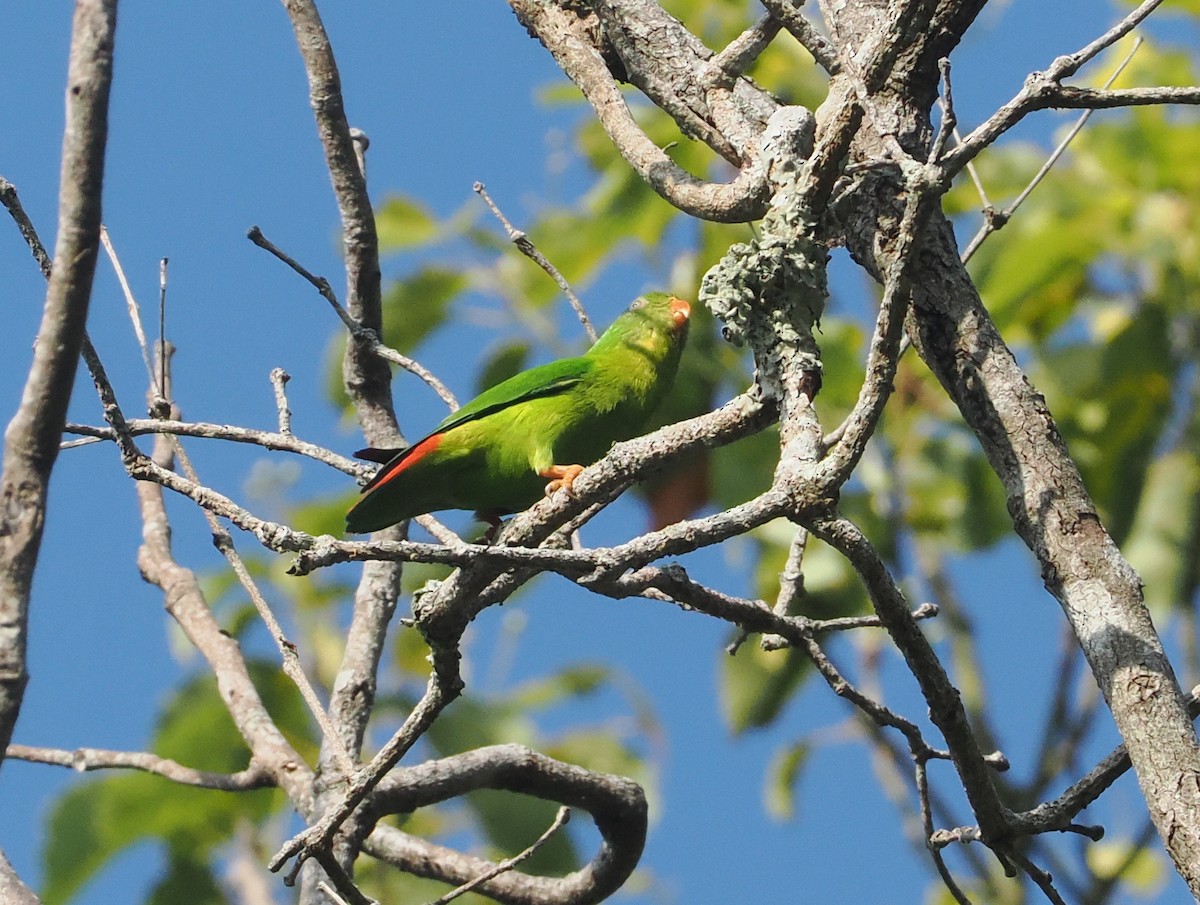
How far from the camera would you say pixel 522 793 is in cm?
427

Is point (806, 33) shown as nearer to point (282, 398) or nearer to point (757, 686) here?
point (282, 398)

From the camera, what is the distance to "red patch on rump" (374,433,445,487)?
412cm

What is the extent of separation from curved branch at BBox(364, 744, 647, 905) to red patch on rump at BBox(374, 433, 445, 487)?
2.82 ft

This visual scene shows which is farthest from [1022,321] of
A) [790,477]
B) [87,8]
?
[87,8]

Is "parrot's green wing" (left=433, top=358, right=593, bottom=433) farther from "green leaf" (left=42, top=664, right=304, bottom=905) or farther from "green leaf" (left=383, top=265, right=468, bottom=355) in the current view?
"green leaf" (left=383, top=265, right=468, bottom=355)

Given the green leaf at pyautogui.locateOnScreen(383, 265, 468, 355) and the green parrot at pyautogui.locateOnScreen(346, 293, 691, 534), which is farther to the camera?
the green leaf at pyautogui.locateOnScreen(383, 265, 468, 355)

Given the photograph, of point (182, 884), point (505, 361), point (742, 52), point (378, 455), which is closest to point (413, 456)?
point (378, 455)

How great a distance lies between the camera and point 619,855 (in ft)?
13.9

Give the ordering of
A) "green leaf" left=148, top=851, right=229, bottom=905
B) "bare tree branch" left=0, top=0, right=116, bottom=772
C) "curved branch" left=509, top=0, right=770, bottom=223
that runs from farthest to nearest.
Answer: "green leaf" left=148, top=851, right=229, bottom=905
"curved branch" left=509, top=0, right=770, bottom=223
"bare tree branch" left=0, top=0, right=116, bottom=772

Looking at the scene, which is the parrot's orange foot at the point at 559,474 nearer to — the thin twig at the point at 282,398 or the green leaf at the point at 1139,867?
the thin twig at the point at 282,398

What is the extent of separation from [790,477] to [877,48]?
0.94 metres

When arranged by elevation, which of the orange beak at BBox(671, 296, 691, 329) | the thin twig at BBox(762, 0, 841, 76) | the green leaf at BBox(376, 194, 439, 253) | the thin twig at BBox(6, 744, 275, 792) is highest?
the green leaf at BBox(376, 194, 439, 253)

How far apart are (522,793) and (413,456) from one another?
110cm

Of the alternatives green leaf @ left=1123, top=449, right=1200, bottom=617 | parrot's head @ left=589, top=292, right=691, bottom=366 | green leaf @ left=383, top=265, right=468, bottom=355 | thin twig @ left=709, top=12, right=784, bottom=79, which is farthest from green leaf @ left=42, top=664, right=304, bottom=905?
green leaf @ left=1123, top=449, right=1200, bottom=617
